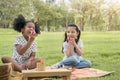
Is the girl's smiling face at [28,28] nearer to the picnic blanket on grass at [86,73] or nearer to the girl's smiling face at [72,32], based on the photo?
the girl's smiling face at [72,32]

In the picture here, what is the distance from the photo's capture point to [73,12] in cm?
6525

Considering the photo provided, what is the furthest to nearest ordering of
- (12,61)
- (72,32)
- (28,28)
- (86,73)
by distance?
(72,32) → (86,73) → (28,28) → (12,61)

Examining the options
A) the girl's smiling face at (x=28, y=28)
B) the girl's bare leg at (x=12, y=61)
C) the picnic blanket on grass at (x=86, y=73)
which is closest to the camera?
the girl's bare leg at (x=12, y=61)

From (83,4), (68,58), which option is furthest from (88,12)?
(68,58)

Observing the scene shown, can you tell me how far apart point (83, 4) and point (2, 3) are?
66.0ft

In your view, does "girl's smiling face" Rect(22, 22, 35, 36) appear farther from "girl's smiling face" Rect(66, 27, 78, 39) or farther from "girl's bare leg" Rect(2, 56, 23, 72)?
"girl's smiling face" Rect(66, 27, 78, 39)

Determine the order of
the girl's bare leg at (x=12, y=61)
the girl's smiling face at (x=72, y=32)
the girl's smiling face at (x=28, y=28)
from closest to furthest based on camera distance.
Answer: the girl's bare leg at (x=12, y=61) → the girl's smiling face at (x=28, y=28) → the girl's smiling face at (x=72, y=32)

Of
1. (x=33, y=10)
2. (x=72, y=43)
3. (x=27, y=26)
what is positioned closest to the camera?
(x=27, y=26)

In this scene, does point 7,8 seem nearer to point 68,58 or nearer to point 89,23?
point 89,23

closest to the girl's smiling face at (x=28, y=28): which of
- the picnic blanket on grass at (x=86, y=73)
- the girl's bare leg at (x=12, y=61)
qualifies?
the girl's bare leg at (x=12, y=61)

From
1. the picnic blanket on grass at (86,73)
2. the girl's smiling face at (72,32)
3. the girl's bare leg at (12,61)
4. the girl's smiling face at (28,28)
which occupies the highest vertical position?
the girl's smiling face at (28,28)

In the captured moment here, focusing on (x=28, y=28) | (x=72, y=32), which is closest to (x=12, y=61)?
(x=28, y=28)

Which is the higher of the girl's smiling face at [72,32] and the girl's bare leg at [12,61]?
the girl's smiling face at [72,32]

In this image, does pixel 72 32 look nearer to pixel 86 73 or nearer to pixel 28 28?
pixel 86 73
